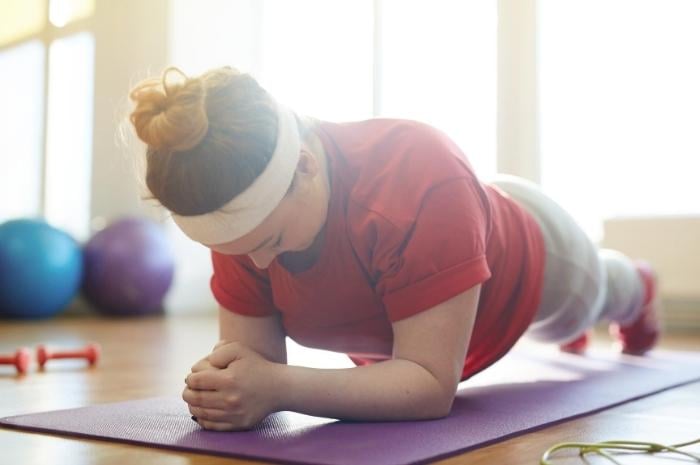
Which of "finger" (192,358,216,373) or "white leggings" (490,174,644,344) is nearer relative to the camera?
"finger" (192,358,216,373)

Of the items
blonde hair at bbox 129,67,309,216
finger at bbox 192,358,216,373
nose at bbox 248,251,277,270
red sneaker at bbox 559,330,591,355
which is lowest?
red sneaker at bbox 559,330,591,355

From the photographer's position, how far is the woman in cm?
90

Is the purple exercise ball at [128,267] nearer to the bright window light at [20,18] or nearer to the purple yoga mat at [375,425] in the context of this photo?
the bright window light at [20,18]

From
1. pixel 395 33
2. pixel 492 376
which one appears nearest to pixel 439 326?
pixel 492 376

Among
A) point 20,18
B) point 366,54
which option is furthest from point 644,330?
point 20,18

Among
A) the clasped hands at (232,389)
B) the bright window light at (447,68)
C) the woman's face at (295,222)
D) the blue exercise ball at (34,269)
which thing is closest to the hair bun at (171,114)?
the woman's face at (295,222)

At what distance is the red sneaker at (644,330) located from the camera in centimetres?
199

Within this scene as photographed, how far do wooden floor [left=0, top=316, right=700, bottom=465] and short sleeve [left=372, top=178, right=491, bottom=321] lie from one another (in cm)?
18

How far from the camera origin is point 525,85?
335 centimetres

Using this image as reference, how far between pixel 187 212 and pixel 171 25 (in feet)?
10.4

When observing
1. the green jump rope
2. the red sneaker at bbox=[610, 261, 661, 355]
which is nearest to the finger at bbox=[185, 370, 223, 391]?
the green jump rope

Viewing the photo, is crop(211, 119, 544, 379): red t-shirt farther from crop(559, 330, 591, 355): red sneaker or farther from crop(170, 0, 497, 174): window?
crop(170, 0, 497, 174): window

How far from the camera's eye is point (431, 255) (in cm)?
101

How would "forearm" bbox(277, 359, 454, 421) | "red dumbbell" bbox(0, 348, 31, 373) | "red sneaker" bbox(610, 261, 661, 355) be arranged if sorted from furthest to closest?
"red sneaker" bbox(610, 261, 661, 355), "red dumbbell" bbox(0, 348, 31, 373), "forearm" bbox(277, 359, 454, 421)
